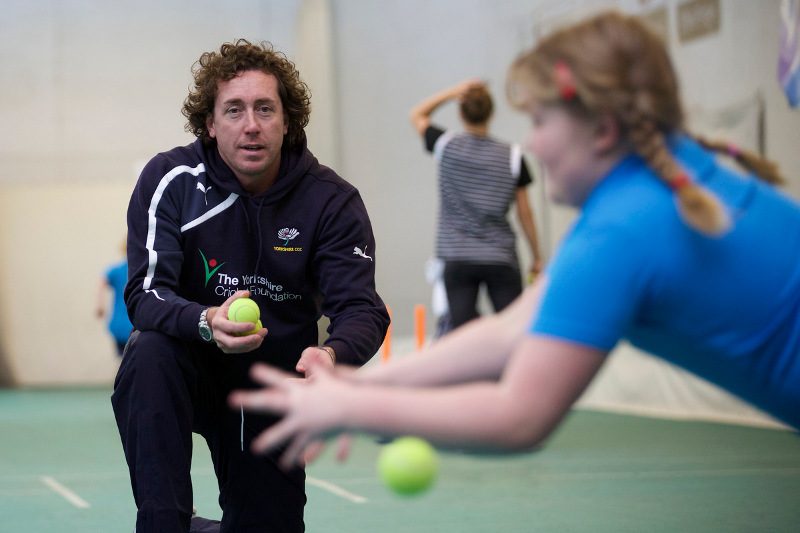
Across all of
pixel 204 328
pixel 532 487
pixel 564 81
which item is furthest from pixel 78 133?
pixel 564 81

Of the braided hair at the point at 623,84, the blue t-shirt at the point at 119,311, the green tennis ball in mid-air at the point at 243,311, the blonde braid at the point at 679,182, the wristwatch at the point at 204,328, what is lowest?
the blue t-shirt at the point at 119,311

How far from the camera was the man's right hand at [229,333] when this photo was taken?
8.18ft

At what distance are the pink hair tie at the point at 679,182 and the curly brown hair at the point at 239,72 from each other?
155 centimetres

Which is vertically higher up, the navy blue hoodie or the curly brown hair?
the curly brown hair

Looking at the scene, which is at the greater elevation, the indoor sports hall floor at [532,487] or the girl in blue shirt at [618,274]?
the girl in blue shirt at [618,274]

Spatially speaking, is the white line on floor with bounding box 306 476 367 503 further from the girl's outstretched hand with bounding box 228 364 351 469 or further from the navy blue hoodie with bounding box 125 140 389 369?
the girl's outstretched hand with bounding box 228 364 351 469

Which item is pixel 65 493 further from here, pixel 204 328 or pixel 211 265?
pixel 204 328

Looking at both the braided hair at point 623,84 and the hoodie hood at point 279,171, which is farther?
the hoodie hood at point 279,171

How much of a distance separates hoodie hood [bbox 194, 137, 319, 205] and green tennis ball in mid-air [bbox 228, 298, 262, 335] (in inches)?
13.9

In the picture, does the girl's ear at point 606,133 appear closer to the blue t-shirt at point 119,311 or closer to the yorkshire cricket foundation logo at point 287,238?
the yorkshire cricket foundation logo at point 287,238

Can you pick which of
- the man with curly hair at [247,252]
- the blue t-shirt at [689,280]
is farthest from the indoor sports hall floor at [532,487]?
the blue t-shirt at [689,280]

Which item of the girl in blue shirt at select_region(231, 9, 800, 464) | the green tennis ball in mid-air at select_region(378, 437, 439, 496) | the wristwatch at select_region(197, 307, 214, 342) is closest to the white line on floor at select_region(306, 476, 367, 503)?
the wristwatch at select_region(197, 307, 214, 342)

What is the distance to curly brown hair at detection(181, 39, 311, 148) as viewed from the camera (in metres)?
2.84

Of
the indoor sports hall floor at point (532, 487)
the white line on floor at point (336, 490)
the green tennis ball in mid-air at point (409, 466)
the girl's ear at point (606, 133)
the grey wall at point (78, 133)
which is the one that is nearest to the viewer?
the girl's ear at point (606, 133)
